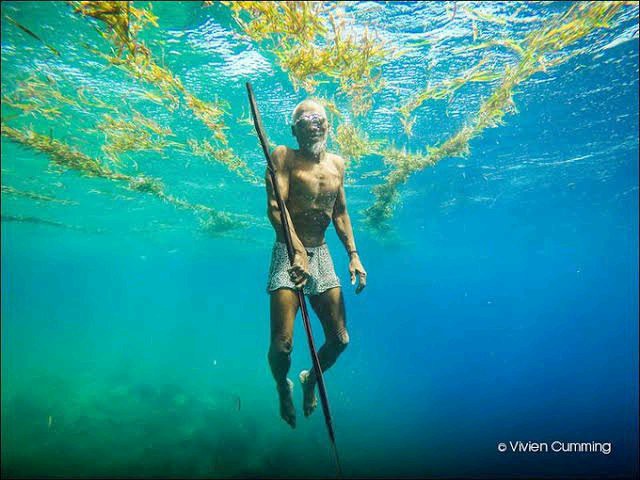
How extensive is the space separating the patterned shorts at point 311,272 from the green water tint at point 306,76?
10.7 feet

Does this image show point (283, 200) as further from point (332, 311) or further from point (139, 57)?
point (139, 57)

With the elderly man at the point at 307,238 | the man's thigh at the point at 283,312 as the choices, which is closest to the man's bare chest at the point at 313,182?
the elderly man at the point at 307,238

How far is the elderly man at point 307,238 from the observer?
393 centimetres

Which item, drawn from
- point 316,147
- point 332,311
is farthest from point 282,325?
point 316,147

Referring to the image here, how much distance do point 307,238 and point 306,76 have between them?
3908mm

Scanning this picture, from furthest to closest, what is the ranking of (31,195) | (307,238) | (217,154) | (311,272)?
(31,195)
(217,154)
(307,238)
(311,272)

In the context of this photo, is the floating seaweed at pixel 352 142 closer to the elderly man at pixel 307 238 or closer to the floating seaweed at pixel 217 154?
the floating seaweed at pixel 217 154

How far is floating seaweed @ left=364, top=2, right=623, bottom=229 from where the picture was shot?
597 cm

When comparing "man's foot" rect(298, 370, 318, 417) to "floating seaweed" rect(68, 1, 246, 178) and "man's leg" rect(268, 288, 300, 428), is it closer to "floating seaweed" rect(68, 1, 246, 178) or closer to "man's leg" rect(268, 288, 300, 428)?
"man's leg" rect(268, 288, 300, 428)

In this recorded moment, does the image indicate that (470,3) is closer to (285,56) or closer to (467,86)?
(467,86)

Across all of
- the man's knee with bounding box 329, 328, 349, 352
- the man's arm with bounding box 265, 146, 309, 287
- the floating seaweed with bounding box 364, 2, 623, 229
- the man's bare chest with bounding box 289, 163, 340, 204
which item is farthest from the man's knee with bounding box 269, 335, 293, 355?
the floating seaweed with bounding box 364, 2, 623, 229

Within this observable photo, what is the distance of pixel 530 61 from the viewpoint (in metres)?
7.31

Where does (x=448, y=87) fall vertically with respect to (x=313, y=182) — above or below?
above

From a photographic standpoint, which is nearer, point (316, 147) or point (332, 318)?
point (316, 147)
